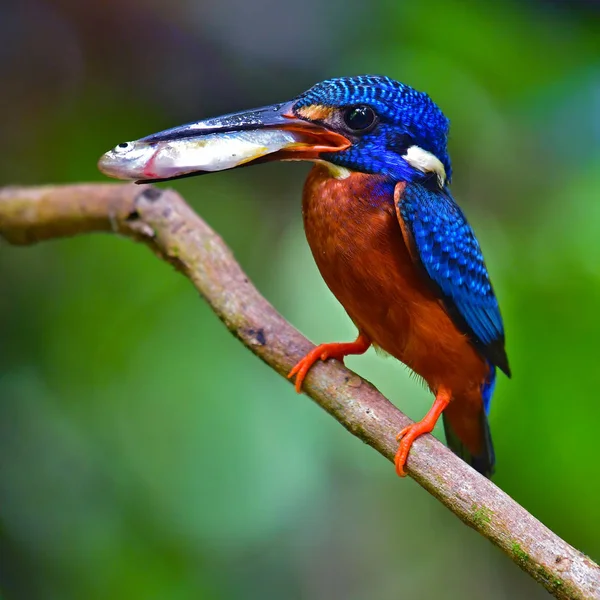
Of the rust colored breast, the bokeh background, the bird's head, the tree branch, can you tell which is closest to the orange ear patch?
the bird's head

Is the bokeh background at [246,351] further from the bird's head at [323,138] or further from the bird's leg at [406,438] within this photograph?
the bird's head at [323,138]

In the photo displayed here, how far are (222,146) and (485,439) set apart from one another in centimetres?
102

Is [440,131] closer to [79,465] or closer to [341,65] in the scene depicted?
[341,65]

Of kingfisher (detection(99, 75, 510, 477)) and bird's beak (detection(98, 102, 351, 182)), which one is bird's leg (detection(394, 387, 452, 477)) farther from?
bird's beak (detection(98, 102, 351, 182))

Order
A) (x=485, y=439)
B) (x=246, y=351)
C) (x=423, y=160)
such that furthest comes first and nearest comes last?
1. (x=246, y=351)
2. (x=485, y=439)
3. (x=423, y=160)

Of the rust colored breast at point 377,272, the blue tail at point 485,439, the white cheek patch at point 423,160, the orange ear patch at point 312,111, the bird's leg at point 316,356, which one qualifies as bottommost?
the blue tail at point 485,439

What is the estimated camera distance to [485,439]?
1.92m

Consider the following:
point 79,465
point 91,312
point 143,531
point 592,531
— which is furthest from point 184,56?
point 592,531

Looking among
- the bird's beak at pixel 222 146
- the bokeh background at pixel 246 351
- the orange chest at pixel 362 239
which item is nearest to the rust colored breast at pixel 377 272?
the orange chest at pixel 362 239

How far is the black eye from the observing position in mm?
1488

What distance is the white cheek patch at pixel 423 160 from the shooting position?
61.4 inches

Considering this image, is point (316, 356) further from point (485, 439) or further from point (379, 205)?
point (485, 439)

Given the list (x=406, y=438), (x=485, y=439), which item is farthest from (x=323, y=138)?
(x=485, y=439)

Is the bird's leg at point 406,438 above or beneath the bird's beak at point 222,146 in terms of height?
beneath
